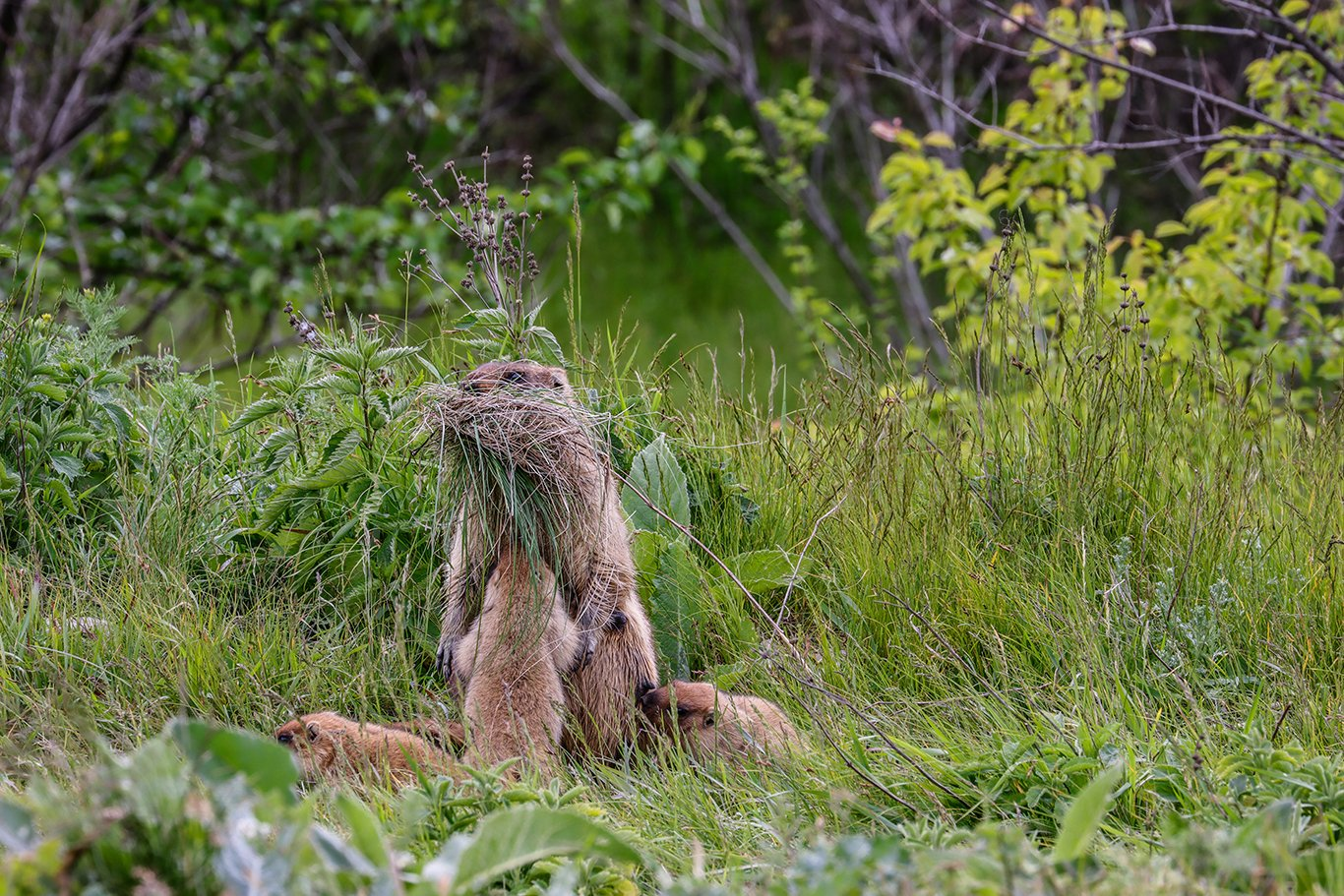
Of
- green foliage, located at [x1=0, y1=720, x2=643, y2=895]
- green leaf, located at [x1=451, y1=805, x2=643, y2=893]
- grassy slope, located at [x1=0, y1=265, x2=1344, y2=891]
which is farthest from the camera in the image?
grassy slope, located at [x1=0, y1=265, x2=1344, y2=891]

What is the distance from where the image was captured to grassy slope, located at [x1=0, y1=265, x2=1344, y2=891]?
2.69m

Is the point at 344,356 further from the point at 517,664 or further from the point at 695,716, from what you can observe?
the point at 695,716

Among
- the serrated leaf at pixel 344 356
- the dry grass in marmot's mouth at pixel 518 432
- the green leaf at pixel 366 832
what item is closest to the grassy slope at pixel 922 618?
the dry grass in marmot's mouth at pixel 518 432

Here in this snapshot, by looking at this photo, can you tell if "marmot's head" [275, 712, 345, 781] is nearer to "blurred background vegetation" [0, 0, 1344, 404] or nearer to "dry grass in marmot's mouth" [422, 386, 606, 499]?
"dry grass in marmot's mouth" [422, 386, 606, 499]

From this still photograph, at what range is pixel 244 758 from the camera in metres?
1.89

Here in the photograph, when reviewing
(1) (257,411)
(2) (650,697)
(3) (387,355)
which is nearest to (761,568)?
(2) (650,697)

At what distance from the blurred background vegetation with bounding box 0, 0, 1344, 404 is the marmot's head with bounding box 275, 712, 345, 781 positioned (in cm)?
125

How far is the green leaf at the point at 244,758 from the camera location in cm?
185

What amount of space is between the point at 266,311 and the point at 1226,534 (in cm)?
667

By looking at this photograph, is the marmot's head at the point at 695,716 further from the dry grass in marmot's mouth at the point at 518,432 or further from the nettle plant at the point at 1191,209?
the nettle plant at the point at 1191,209

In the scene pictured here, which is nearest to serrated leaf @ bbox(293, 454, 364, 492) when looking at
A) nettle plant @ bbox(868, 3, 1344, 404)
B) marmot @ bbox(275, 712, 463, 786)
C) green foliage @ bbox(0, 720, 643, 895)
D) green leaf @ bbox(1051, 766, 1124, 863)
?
marmot @ bbox(275, 712, 463, 786)

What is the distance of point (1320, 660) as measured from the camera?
306 cm

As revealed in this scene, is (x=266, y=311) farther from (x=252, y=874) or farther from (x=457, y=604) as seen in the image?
(x=252, y=874)

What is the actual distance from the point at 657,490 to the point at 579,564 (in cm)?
52
